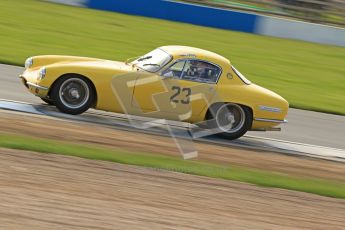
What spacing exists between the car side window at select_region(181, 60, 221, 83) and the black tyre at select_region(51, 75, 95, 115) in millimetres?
1474

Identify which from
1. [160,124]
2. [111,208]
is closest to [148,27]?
[160,124]

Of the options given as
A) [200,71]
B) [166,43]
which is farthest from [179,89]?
[166,43]

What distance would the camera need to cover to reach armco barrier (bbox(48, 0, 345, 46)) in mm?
22312

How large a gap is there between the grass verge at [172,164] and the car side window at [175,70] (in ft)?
6.09

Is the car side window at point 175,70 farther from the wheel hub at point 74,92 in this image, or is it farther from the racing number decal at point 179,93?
the wheel hub at point 74,92

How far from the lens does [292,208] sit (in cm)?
770

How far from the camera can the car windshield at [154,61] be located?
10.7 metres

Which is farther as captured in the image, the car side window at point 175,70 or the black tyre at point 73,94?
the car side window at point 175,70

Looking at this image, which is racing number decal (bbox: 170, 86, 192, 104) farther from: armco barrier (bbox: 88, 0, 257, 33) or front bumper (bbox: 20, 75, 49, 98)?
armco barrier (bbox: 88, 0, 257, 33)

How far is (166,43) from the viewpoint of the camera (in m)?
19.3

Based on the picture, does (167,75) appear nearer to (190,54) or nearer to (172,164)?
(190,54)

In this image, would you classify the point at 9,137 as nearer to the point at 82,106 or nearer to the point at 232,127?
the point at 82,106

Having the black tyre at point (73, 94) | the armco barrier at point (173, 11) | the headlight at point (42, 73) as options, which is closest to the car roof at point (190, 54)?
the black tyre at point (73, 94)

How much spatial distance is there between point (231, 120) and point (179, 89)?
109 centimetres
